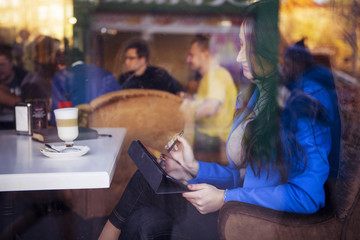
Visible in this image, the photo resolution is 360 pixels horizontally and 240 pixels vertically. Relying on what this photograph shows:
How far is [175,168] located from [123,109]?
3.27 ft

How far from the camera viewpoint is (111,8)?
11.4ft

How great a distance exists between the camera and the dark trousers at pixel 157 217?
1.48 metres

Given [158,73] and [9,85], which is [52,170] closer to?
[158,73]

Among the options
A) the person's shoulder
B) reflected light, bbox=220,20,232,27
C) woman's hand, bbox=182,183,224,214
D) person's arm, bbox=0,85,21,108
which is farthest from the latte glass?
reflected light, bbox=220,20,232,27

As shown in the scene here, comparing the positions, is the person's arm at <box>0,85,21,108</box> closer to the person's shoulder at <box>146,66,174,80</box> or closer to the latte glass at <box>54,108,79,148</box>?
the person's shoulder at <box>146,66,174,80</box>

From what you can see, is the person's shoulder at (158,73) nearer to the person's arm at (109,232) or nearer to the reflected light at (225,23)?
the reflected light at (225,23)

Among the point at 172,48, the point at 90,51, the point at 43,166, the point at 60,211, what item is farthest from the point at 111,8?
the point at 43,166

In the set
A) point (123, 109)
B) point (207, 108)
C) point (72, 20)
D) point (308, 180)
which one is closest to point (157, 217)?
point (308, 180)

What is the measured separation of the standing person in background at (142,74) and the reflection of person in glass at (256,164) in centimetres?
113

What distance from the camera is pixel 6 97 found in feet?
10.0

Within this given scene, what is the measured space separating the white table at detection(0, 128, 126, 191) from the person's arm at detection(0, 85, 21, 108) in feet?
4.79

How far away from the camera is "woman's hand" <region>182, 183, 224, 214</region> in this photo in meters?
1.37

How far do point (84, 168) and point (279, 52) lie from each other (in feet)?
3.00

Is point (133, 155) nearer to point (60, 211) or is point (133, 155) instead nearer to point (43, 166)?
point (43, 166)
